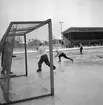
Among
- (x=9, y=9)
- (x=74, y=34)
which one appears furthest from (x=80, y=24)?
(x=9, y=9)

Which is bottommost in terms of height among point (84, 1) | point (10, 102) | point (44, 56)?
point (10, 102)

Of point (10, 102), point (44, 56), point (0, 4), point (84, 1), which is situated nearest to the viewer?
point (10, 102)

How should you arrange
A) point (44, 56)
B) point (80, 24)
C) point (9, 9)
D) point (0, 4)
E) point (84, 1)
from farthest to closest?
point (80, 24) → point (9, 9) → point (0, 4) → point (84, 1) → point (44, 56)

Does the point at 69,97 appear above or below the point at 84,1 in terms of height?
below

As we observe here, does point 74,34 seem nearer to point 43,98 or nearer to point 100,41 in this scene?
point 100,41

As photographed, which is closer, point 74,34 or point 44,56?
point 44,56

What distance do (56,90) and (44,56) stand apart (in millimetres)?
3128

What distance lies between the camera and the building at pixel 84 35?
45.3 meters

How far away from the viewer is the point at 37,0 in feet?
112

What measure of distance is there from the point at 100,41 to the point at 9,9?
25615mm

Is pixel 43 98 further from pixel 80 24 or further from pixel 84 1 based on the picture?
pixel 80 24

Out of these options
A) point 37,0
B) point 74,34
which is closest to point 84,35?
point 74,34

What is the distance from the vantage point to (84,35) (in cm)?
4759

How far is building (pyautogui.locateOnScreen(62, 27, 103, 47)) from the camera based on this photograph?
45.3 meters
